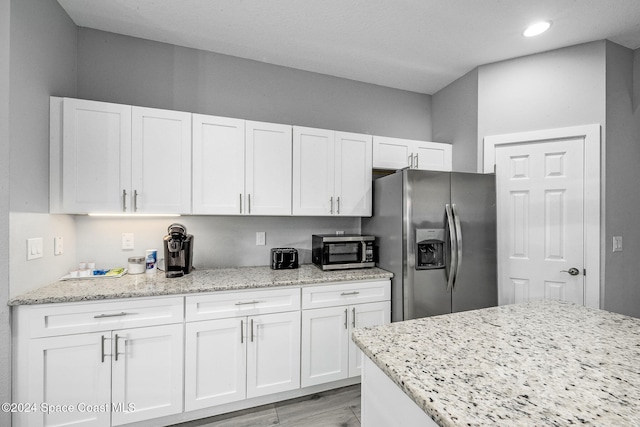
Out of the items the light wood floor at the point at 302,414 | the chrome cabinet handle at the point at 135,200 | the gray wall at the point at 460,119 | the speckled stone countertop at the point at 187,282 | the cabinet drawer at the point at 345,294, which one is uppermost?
the gray wall at the point at 460,119

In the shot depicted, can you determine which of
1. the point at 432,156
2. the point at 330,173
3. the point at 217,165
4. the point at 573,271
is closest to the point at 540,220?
the point at 573,271

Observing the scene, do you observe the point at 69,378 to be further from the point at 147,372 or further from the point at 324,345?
the point at 324,345

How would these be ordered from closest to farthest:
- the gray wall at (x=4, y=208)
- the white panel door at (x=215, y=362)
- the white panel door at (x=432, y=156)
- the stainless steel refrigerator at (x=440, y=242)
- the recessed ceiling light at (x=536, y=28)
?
the gray wall at (x=4, y=208) < the white panel door at (x=215, y=362) < the recessed ceiling light at (x=536, y=28) < the stainless steel refrigerator at (x=440, y=242) < the white panel door at (x=432, y=156)

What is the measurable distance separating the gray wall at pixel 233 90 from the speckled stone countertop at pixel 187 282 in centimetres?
148

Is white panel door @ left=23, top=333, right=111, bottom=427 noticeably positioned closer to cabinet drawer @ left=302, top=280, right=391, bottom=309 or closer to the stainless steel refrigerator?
cabinet drawer @ left=302, top=280, right=391, bottom=309

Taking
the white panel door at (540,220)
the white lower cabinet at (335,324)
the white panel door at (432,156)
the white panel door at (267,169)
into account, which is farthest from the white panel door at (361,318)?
the white panel door at (432,156)

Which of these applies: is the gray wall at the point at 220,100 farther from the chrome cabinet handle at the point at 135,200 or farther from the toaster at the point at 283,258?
the chrome cabinet handle at the point at 135,200

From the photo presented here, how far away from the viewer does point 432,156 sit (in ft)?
9.55

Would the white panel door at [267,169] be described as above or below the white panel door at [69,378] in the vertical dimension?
above

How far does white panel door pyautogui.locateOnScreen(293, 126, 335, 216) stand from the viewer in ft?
7.92

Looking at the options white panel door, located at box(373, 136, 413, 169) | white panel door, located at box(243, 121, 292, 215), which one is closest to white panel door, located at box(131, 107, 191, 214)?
white panel door, located at box(243, 121, 292, 215)

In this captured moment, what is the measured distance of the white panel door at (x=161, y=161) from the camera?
6.52 feet

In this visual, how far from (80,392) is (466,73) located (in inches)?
163

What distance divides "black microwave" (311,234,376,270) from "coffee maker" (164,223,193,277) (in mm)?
1119
